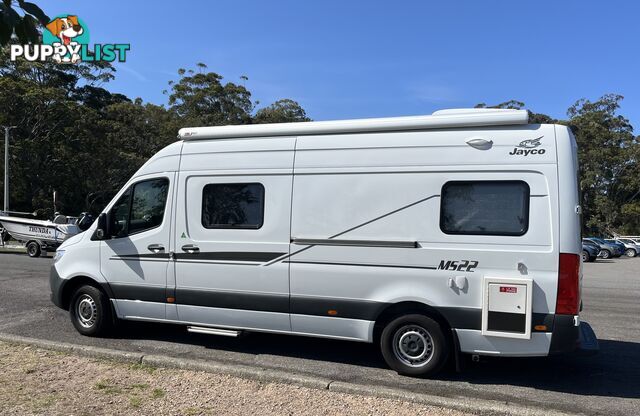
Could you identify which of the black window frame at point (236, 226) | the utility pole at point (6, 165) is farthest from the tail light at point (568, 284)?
the utility pole at point (6, 165)

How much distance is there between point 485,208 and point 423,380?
6.10 feet

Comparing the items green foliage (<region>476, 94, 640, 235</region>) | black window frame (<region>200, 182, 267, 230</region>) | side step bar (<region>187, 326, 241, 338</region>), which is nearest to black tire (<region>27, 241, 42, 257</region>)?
side step bar (<region>187, 326, 241, 338</region>)

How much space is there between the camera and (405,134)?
5.42 m

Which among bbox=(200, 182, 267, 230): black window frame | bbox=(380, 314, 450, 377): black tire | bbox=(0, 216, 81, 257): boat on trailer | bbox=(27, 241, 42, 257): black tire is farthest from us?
bbox=(27, 241, 42, 257): black tire

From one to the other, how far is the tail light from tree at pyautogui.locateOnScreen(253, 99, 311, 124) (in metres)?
47.2

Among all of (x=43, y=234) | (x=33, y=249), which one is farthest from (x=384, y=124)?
(x=33, y=249)

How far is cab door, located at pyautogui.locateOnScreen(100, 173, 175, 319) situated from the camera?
248 inches

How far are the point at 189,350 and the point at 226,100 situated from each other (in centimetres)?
4691

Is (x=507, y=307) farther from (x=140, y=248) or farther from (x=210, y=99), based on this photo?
A: (x=210, y=99)

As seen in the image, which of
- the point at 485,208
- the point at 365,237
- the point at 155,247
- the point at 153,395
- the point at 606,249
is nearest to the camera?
the point at 153,395

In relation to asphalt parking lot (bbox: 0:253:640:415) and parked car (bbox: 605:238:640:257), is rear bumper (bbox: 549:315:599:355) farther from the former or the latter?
parked car (bbox: 605:238:640:257)

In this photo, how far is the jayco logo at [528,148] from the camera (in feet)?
16.1

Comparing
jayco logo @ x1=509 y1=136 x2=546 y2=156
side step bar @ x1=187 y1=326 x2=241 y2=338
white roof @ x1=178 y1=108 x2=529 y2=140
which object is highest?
white roof @ x1=178 y1=108 x2=529 y2=140

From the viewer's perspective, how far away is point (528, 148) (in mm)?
4949
